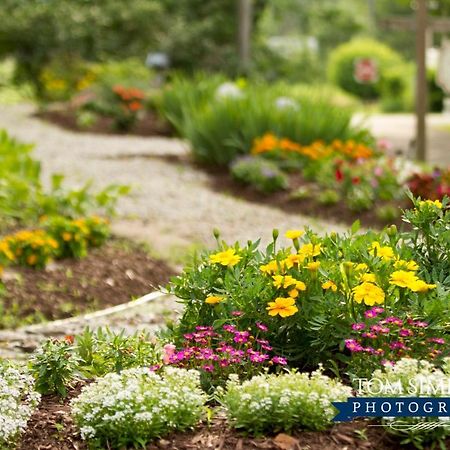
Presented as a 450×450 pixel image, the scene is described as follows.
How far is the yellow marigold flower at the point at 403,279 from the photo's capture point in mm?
3154

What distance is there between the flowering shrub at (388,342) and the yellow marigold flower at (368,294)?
4 centimetres

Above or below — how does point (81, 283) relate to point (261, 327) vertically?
below

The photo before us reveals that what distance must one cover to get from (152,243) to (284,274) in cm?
382

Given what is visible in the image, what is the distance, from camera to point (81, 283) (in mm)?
6039

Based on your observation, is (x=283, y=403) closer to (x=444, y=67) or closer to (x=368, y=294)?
(x=368, y=294)

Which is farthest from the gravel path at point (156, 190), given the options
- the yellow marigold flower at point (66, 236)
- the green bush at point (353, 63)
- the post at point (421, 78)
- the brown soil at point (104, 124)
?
the green bush at point (353, 63)

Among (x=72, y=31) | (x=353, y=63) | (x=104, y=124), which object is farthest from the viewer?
(x=353, y=63)

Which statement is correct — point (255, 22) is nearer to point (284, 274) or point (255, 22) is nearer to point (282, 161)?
point (282, 161)

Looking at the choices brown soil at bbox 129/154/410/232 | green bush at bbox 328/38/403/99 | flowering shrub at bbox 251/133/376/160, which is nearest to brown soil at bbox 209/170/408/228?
brown soil at bbox 129/154/410/232

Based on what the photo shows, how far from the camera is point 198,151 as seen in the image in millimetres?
10961

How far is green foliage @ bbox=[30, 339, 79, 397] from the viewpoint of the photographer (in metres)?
3.34

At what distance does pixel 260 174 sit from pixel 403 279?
6.30 metres

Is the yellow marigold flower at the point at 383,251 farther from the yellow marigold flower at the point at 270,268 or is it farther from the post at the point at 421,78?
the post at the point at 421,78

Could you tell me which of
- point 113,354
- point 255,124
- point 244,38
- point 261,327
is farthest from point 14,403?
point 244,38
